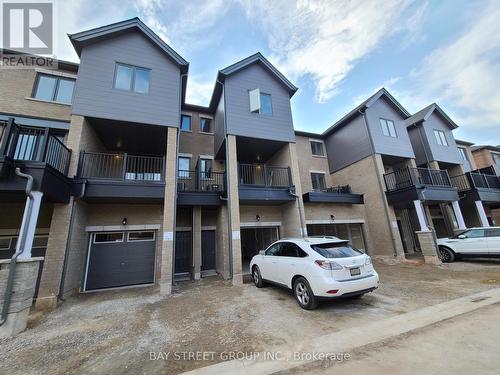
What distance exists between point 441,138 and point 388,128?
6509 mm

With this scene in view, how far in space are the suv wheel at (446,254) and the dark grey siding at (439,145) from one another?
8511 mm

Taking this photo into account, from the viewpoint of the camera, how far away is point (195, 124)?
46.2 ft

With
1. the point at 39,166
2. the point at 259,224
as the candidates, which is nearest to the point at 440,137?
the point at 259,224

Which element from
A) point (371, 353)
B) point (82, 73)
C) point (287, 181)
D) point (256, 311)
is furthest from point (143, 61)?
point (371, 353)

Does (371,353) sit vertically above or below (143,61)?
below

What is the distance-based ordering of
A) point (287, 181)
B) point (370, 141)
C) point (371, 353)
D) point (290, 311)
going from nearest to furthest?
point (371, 353), point (290, 311), point (287, 181), point (370, 141)

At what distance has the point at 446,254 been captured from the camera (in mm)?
11367

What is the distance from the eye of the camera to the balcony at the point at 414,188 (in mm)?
12375

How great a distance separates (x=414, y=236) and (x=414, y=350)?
1655 cm

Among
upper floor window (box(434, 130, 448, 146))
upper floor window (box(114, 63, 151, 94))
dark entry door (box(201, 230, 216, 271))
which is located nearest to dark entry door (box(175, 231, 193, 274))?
dark entry door (box(201, 230, 216, 271))

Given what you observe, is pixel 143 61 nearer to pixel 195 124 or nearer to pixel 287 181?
pixel 195 124

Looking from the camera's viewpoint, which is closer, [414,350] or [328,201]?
[414,350]

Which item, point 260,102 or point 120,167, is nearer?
point 120,167

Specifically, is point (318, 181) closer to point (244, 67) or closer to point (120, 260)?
point (244, 67)
